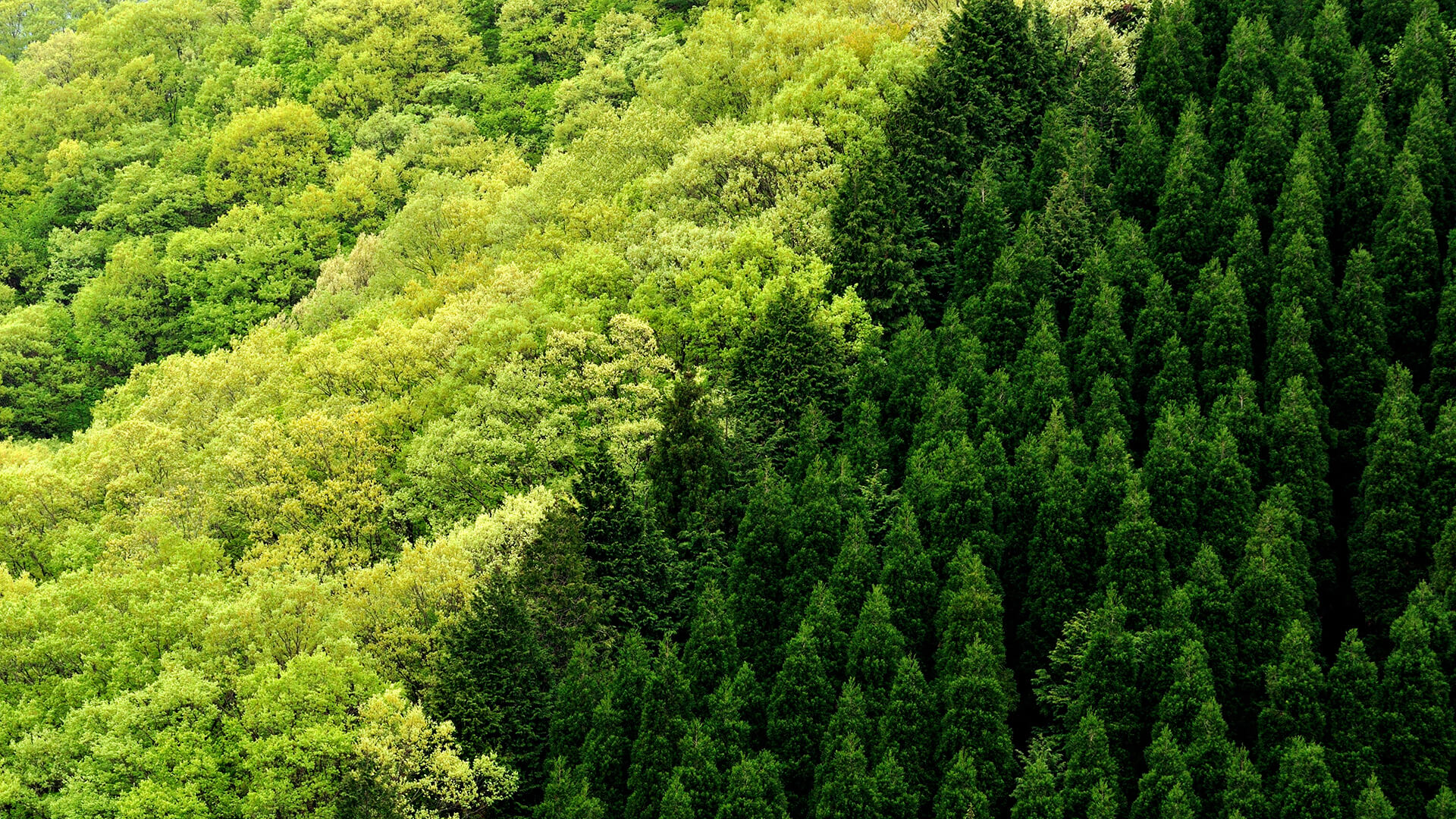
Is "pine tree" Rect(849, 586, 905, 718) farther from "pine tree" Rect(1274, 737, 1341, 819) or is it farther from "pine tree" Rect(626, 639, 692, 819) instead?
"pine tree" Rect(1274, 737, 1341, 819)

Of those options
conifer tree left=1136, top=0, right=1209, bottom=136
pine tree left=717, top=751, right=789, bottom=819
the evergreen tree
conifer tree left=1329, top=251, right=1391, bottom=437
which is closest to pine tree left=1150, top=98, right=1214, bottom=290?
the evergreen tree

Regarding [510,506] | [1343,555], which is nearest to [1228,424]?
[1343,555]

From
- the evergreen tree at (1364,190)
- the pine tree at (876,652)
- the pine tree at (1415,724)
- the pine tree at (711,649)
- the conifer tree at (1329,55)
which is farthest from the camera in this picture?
the conifer tree at (1329,55)

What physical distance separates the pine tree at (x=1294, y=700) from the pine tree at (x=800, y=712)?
591 inches

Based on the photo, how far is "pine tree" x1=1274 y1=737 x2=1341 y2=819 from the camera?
4950cm

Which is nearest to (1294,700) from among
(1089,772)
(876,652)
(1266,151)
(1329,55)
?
(1089,772)

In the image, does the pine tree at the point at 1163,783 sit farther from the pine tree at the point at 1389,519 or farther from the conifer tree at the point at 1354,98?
the conifer tree at the point at 1354,98

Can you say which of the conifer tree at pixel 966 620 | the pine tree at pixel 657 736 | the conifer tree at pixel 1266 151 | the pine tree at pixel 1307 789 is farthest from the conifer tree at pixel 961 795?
the conifer tree at pixel 1266 151

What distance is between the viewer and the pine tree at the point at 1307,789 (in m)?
49.5

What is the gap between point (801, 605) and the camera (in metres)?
62.8

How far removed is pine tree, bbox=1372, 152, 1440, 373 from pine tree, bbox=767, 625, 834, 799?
28.8m

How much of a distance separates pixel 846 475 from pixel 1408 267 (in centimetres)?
2636

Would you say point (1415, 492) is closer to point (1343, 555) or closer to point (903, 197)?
point (1343, 555)

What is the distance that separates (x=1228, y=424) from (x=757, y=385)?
22.0 metres
